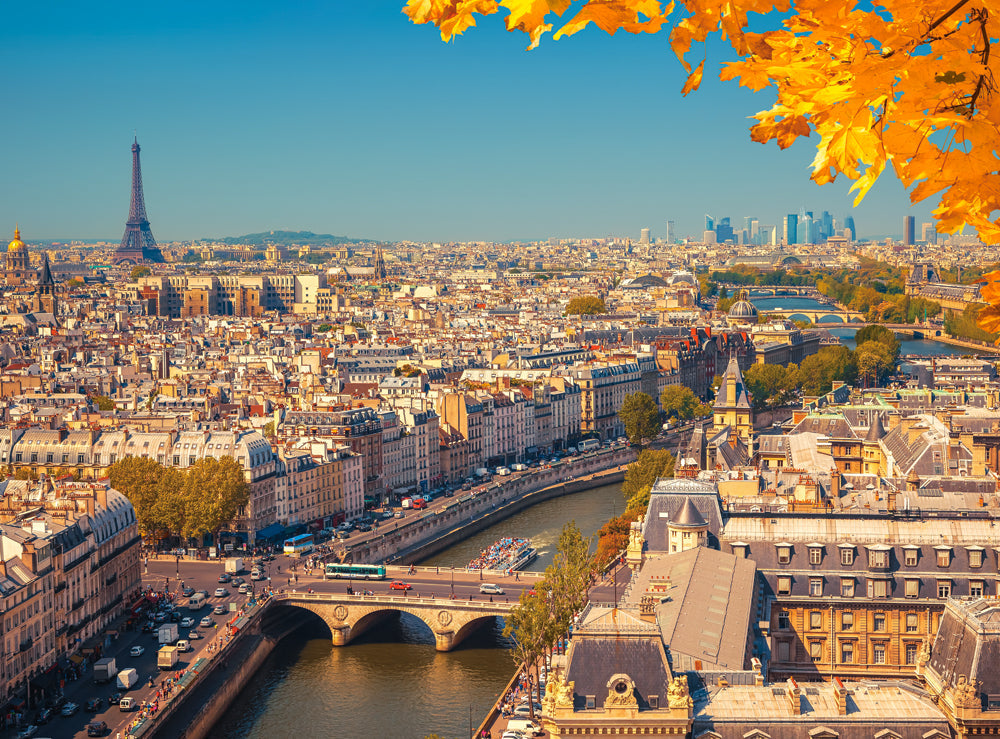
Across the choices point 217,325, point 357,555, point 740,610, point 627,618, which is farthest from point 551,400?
point 217,325

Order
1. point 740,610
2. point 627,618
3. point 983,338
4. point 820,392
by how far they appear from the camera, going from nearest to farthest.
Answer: point 627,618, point 740,610, point 820,392, point 983,338

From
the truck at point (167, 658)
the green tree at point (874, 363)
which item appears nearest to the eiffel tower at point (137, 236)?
the green tree at point (874, 363)

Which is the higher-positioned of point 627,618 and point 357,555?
point 627,618

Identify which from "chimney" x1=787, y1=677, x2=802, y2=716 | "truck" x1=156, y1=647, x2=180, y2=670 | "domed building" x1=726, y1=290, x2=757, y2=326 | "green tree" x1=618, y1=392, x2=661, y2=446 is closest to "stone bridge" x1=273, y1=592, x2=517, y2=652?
"truck" x1=156, y1=647, x2=180, y2=670

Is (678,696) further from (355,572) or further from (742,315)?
(742,315)

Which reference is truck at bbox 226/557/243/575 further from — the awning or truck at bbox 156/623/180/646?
truck at bbox 156/623/180/646

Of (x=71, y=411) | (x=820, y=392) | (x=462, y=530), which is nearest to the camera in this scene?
(x=462, y=530)

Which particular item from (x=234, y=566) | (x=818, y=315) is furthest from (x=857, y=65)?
(x=818, y=315)

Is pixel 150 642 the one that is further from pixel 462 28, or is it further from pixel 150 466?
pixel 462 28
